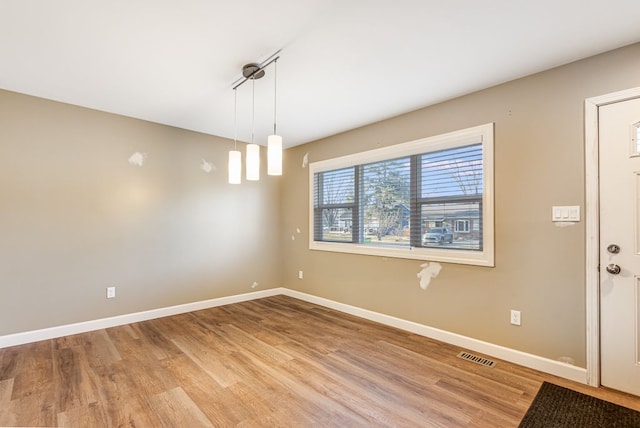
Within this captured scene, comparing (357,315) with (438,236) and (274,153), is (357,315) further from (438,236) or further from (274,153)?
(274,153)

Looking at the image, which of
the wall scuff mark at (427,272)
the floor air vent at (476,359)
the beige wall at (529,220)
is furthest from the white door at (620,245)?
the wall scuff mark at (427,272)

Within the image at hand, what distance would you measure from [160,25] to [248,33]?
56cm

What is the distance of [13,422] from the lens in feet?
5.97

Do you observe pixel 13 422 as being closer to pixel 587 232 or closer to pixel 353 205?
pixel 353 205

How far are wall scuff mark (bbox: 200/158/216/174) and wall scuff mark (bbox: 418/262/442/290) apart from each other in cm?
309

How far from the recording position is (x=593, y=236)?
2.22m

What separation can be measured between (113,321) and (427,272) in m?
3.57

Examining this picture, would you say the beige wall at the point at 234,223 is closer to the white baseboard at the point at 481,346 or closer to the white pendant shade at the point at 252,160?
the white baseboard at the point at 481,346

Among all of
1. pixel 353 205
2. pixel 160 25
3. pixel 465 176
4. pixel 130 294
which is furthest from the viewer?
pixel 353 205

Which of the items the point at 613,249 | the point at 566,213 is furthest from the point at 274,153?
the point at 613,249

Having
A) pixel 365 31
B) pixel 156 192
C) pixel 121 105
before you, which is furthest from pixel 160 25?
pixel 156 192

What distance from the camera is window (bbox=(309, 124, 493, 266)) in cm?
284

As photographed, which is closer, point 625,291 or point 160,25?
point 160,25

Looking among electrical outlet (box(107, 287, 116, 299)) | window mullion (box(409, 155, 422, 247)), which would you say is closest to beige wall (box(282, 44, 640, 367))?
window mullion (box(409, 155, 422, 247))
